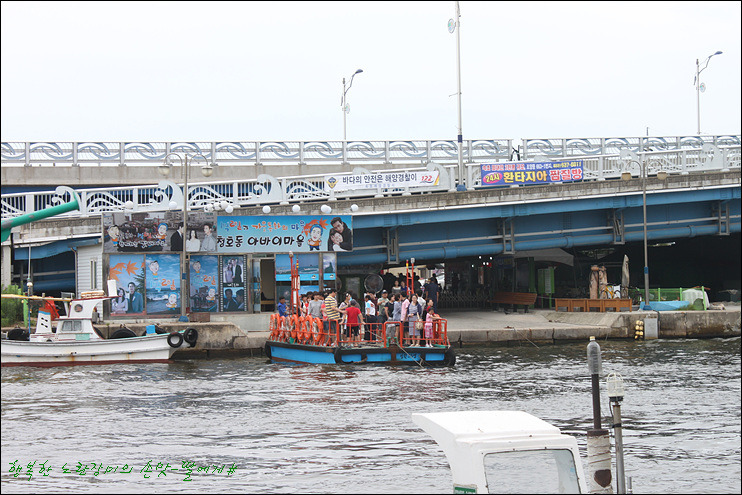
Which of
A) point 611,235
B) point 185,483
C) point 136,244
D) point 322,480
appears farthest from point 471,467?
point 611,235

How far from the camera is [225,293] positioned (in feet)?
112

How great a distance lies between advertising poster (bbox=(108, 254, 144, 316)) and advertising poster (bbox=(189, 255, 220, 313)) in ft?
6.30

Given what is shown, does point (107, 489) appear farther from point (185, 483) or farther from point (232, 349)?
point (232, 349)

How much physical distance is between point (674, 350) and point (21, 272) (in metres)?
25.1

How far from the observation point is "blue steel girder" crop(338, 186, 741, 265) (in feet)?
123

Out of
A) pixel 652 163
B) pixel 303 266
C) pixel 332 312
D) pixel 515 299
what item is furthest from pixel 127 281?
pixel 652 163

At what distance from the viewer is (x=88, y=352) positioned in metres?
28.1

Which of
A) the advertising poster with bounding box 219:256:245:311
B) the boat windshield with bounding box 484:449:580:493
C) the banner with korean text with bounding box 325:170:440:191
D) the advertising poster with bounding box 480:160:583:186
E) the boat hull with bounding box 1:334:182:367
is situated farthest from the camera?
the advertising poster with bounding box 480:160:583:186

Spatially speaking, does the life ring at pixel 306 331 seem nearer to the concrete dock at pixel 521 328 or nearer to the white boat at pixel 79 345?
the concrete dock at pixel 521 328

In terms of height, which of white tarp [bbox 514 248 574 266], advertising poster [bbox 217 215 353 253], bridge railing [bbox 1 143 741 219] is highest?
bridge railing [bbox 1 143 741 219]

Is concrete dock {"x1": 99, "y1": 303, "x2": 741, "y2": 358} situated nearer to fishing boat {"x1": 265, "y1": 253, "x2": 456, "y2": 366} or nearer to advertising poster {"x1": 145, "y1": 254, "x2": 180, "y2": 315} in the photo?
advertising poster {"x1": 145, "y1": 254, "x2": 180, "y2": 315}

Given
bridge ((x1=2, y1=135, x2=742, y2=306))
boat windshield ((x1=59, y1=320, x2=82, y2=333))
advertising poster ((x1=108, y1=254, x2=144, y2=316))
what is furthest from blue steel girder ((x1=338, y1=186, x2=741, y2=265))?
boat windshield ((x1=59, y1=320, x2=82, y2=333))

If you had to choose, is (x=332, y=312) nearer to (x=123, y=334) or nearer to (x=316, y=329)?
(x=316, y=329)

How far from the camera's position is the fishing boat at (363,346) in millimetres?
26766
